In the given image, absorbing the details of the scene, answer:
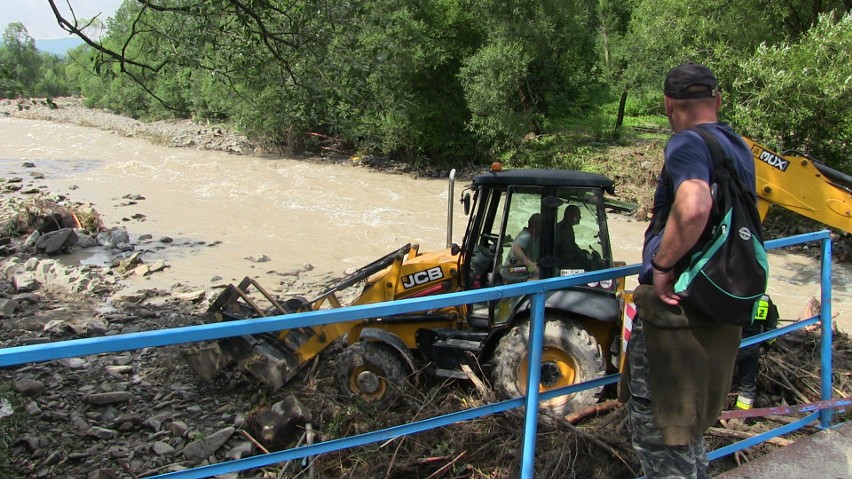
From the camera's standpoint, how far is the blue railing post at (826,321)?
3227mm

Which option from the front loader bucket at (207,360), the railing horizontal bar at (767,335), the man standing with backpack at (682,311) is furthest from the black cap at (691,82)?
the front loader bucket at (207,360)

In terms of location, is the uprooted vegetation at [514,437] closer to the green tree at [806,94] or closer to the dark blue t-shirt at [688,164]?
the dark blue t-shirt at [688,164]

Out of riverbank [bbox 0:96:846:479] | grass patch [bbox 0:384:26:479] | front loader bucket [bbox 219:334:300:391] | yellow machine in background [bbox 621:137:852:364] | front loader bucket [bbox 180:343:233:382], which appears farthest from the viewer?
front loader bucket [bbox 180:343:233:382]

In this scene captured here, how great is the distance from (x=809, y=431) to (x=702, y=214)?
2.24 metres

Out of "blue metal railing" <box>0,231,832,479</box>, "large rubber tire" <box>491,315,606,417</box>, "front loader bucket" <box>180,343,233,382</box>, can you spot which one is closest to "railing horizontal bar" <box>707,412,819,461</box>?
"blue metal railing" <box>0,231,832,479</box>

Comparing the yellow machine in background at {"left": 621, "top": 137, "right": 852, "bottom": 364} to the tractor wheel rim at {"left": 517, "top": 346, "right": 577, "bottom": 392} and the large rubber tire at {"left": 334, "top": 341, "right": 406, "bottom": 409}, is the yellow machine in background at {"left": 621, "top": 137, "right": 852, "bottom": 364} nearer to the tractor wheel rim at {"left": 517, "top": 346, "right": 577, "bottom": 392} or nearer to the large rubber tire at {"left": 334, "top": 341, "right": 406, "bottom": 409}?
the tractor wheel rim at {"left": 517, "top": 346, "right": 577, "bottom": 392}

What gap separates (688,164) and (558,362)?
2872 mm

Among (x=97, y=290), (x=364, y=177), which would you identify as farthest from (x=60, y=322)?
(x=364, y=177)

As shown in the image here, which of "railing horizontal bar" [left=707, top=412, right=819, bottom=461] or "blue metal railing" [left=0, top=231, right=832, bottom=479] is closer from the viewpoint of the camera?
"blue metal railing" [left=0, top=231, right=832, bottom=479]

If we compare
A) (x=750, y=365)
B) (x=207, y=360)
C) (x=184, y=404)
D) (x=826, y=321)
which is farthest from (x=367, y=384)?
(x=826, y=321)

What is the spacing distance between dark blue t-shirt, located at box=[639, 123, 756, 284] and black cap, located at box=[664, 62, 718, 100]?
4.5 inches

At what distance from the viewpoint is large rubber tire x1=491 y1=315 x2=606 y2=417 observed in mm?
4453

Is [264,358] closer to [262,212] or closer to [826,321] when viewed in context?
[826,321]

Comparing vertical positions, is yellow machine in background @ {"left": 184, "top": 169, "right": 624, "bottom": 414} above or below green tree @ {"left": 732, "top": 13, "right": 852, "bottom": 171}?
below
